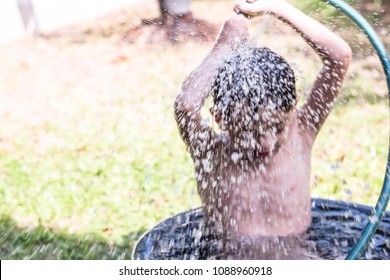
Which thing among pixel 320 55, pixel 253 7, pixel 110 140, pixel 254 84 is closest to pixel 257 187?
pixel 254 84

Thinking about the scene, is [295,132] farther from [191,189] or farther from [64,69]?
[64,69]

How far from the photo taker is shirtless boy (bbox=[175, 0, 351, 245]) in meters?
2.26

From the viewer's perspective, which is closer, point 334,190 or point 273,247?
point 273,247

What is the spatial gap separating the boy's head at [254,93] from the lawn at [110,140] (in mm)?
643

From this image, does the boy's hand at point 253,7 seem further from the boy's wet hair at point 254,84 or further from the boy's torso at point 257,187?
the boy's torso at point 257,187

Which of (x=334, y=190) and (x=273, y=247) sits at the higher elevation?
(x=273, y=247)

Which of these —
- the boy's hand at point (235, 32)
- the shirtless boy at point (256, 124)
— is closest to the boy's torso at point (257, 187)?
the shirtless boy at point (256, 124)

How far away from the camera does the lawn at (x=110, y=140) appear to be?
11.4 feet

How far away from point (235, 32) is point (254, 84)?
0.25 m

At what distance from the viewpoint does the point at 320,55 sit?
7.81 ft

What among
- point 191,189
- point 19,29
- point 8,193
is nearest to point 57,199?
point 8,193

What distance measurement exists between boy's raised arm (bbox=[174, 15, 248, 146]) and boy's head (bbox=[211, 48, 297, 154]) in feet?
0.19

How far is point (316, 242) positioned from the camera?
98.0 inches

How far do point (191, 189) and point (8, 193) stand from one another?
3.52 feet
